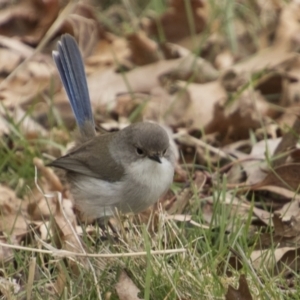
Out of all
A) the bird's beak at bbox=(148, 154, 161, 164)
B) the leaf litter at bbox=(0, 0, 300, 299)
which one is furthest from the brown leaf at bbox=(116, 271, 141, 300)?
the bird's beak at bbox=(148, 154, 161, 164)

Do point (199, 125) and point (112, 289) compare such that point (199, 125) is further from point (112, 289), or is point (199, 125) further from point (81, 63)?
point (112, 289)

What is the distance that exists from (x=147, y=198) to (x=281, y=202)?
1005 mm

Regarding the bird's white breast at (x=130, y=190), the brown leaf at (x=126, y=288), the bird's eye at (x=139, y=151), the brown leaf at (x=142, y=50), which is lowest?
the brown leaf at (x=142, y=50)

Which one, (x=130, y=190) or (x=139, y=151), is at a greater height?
(x=139, y=151)

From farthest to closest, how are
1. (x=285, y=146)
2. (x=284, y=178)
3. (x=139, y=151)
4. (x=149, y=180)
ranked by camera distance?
(x=285, y=146)
(x=284, y=178)
(x=139, y=151)
(x=149, y=180)

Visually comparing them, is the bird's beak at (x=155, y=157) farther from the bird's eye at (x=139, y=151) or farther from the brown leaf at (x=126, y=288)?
the brown leaf at (x=126, y=288)

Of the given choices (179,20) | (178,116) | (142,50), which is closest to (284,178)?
(178,116)

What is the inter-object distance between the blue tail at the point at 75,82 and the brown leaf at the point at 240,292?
234cm

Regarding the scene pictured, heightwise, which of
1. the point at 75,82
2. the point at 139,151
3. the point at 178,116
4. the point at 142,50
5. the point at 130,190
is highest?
the point at 75,82

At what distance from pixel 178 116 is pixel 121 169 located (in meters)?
1.57

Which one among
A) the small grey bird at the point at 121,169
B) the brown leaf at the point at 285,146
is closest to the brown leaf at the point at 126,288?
the small grey bird at the point at 121,169

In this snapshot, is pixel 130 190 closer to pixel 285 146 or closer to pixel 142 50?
pixel 285 146

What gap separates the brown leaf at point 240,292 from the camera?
383 cm

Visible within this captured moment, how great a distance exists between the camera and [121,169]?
210 inches
